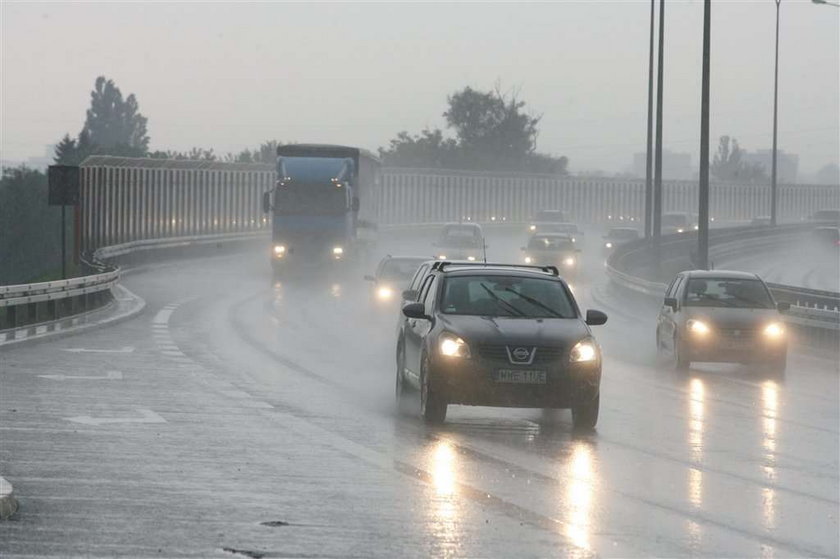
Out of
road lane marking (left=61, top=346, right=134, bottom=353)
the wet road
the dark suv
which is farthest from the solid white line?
the dark suv

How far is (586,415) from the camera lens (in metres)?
16.5

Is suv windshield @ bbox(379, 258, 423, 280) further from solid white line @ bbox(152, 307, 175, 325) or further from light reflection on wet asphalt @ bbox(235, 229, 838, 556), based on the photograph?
light reflection on wet asphalt @ bbox(235, 229, 838, 556)

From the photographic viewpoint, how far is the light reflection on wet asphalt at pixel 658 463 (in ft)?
33.9

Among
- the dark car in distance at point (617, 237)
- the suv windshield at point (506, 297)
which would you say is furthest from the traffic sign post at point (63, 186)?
the dark car in distance at point (617, 237)

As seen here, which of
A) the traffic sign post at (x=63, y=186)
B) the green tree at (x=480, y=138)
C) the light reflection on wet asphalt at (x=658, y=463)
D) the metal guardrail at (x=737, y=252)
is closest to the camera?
the light reflection on wet asphalt at (x=658, y=463)

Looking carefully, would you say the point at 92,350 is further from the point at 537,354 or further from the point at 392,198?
the point at 392,198

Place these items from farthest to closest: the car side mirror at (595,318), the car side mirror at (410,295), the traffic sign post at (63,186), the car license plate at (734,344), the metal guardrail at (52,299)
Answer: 1. the traffic sign post at (63,186)
2. the metal guardrail at (52,299)
3. the car license plate at (734,344)
4. the car side mirror at (410,295)
5. the car side mirror at (595,318)

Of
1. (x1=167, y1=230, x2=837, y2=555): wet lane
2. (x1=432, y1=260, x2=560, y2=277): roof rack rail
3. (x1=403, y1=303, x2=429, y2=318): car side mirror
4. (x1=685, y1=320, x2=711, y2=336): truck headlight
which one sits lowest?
(x1=167, y1=230, x2=837, y2=555): wet lane

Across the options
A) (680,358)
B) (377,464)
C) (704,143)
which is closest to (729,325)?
(680,358)

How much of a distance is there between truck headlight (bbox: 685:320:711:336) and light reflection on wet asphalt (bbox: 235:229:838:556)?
64 centimetres

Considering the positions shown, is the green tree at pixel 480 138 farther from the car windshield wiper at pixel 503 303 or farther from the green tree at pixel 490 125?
the car windshield wiper at pixel 503 303

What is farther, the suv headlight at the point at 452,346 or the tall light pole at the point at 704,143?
the tall light pole at the point at 704,143

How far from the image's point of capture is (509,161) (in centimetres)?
19250

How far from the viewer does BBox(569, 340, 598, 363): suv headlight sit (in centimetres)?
1630
